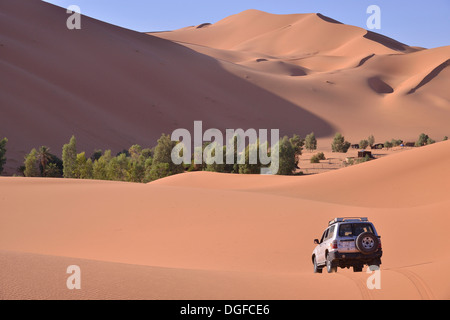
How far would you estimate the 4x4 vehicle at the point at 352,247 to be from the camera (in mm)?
11602

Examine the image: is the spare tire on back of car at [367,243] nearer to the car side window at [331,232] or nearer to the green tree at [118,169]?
the car side window at [331,232]

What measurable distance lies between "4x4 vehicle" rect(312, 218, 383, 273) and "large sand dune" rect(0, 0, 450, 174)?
52.9 m

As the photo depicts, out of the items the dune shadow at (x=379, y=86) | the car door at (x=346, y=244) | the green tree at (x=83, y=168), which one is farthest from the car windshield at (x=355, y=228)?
the dune shadow at (x=379, y=86)

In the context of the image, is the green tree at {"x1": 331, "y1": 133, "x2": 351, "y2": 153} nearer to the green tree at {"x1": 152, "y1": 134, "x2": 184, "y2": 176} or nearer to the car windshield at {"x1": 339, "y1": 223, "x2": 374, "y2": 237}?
the green tree at {"x1": 152, "y1": 134, "x2": 184, "y2": 176}

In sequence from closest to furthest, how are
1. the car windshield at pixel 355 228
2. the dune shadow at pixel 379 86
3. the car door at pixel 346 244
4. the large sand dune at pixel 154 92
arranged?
the car door at pixel 346 244, the car windshield at pixel 355 228, the large sand dune at pixel 154 92, the dune shadow at pixel 379 86

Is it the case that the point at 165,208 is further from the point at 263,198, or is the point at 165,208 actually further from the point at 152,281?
the point at 152,281

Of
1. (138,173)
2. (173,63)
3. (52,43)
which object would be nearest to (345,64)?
(173,63)

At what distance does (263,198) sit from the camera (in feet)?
76.9

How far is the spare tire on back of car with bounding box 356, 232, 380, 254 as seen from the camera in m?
11.6

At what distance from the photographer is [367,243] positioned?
1161 centimetres

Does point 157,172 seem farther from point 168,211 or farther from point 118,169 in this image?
point 168,211

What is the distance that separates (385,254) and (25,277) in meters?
10.1

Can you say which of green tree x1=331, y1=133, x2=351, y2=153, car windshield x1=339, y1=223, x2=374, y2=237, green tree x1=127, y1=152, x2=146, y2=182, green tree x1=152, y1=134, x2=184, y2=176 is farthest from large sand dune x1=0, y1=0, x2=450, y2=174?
car windshield x1=339, y1=223, x2=374, y2=237

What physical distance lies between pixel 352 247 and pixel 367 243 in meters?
0.32
